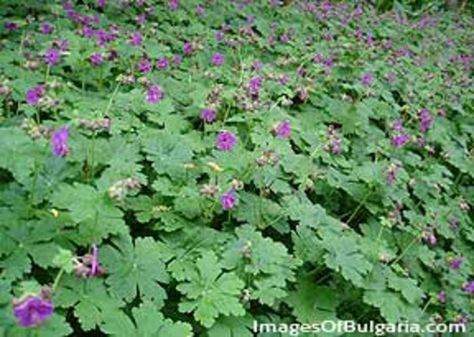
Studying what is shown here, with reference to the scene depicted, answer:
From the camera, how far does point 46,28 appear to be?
14.8ft

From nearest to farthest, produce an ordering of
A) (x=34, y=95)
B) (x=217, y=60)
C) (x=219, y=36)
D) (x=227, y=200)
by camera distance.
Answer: (x=227, y=200), (x=34, y=95), (x=217, y=60), (x=219, y=36)

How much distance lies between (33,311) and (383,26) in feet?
23.4

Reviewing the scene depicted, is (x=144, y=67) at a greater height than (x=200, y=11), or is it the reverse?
(x=200, y=11)

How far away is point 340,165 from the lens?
407 cm

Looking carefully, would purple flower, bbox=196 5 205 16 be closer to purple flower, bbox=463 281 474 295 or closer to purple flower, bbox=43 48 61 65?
purple flower, bbox=43 48 61 65

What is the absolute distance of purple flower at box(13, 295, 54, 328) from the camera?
1.65 meters

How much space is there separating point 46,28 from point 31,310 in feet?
11.0

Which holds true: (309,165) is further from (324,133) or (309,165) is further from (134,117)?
(134,117)

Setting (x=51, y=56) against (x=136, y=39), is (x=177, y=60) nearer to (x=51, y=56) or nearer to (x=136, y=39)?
(x=136, y=39)

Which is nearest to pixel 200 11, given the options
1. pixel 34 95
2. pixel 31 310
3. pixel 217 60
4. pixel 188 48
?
pixel 188 48

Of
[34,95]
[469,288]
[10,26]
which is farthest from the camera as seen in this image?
[10,26]

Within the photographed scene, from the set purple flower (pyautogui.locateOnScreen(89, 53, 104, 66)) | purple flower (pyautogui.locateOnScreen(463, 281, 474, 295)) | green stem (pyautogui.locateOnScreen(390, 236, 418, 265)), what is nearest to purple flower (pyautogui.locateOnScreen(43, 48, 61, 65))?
purple flower (pyautogui.locateOnScreen(89, 53, 104, 66))

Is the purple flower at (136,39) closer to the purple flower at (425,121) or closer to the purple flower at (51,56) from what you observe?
the purple flower at (51,56)

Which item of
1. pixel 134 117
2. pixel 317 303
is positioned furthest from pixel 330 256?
pixel 134 117
